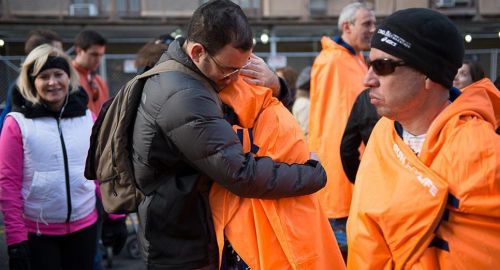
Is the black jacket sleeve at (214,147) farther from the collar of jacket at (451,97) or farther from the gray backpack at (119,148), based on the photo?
the collar of jacket at (451,97)

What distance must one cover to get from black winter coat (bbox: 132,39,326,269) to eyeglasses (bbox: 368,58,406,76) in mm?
523

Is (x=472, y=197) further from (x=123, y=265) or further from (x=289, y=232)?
(x=123, y=265)

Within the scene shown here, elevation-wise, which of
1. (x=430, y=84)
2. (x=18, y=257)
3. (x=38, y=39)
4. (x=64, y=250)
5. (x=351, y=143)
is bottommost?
(x=64, y=250)

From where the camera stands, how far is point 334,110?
4.11m

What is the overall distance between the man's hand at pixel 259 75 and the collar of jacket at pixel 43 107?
1.66 meters

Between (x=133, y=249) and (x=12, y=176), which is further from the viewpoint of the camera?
(x=133, y=249)

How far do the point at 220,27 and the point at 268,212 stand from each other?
0.73 metres

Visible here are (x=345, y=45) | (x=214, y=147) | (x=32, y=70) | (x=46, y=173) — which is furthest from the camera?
(x=345, y=45)

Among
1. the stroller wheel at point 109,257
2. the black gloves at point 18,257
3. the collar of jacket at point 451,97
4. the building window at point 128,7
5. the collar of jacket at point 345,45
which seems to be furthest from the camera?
the building window at point 128,7

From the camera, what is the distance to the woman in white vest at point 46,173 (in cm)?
308

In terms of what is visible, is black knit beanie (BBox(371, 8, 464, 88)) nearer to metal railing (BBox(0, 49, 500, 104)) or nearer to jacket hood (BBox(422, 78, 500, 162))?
jacket hood (BBox(422, 78, 500, 162))

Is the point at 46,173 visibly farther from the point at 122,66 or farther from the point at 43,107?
the point at 122,66

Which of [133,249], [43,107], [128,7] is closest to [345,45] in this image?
[43,107]

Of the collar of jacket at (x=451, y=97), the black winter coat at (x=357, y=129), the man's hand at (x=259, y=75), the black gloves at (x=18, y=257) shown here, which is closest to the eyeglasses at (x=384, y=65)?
the collar of jacket at (x=451, y=97)
